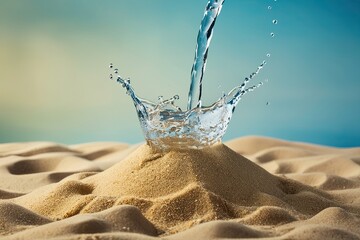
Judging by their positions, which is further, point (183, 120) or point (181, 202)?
point (183, 120)

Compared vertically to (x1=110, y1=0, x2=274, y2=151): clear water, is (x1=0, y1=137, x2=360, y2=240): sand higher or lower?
lower

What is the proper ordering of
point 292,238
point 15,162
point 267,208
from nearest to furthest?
point 292,238 < point 267,208 < point 15,162

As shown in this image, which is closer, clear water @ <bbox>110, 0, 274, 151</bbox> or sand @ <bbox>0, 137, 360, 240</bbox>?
sand @ <bbox>0, 137, 360, 240</bbox>

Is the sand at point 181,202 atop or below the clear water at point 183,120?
below

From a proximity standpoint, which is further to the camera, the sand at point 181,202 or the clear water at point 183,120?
the clear water at point 183,120

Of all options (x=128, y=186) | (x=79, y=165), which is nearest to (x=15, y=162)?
(x=79, y=165)

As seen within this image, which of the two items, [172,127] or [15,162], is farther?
[15,162]

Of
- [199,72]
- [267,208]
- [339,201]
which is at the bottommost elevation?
[339,201]

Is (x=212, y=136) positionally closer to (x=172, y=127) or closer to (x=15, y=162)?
(x=172, y=127)
